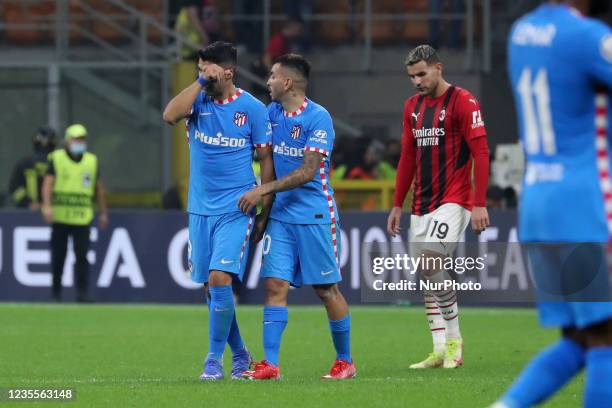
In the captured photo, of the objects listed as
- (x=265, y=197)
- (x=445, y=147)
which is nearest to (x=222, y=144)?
(x=265, y=197)

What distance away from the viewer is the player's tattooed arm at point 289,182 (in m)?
8.84

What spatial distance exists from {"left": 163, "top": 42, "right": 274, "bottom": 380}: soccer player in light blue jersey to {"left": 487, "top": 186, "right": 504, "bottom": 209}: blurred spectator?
914 cm

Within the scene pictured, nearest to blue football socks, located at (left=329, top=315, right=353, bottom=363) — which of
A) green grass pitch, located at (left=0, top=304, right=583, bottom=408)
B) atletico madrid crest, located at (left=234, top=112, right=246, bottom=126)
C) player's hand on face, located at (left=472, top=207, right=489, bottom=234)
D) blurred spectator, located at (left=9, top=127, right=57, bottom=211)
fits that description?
green grass pitch, located at (left=0, top=304, right=583, bottom=408)

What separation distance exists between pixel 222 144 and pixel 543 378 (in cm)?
399

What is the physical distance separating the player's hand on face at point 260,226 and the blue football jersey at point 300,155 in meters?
0.07

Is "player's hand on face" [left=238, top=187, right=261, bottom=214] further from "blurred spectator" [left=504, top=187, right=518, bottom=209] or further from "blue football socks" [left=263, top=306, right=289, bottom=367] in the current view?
"blurred spectator" [left=504, top=187, right=518, bottom=209]

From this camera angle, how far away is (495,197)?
18.0 m

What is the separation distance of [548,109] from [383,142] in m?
15.5

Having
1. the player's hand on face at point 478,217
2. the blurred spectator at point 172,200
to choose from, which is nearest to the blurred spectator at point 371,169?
the blurred spectator at point 172,200

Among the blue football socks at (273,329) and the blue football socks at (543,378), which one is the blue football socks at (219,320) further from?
the blue football socks at (543,378)

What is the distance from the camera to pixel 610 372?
5.29 metres

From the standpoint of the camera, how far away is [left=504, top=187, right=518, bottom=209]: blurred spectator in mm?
18219

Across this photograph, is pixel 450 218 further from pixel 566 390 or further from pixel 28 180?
pixel 28 180

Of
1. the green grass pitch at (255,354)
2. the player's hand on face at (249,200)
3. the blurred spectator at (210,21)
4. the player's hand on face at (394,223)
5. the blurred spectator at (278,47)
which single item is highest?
the blurred spectator at (210,21)
